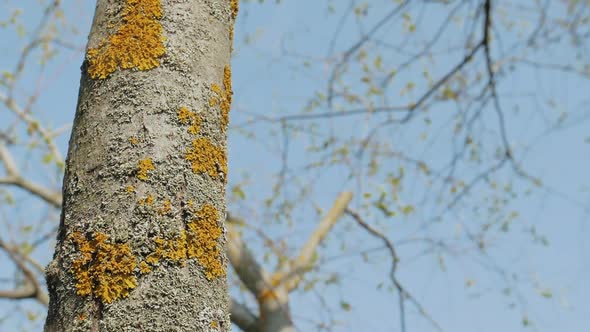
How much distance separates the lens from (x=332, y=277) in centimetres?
504

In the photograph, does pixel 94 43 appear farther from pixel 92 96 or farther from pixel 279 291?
pixel 279 291

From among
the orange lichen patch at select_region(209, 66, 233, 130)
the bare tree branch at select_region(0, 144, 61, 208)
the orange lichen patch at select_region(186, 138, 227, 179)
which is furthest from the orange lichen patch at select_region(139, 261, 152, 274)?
the bare tree branch at select_region(0, 144, 61, 208)

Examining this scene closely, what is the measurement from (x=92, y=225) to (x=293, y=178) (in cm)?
429

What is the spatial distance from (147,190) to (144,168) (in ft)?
0.09

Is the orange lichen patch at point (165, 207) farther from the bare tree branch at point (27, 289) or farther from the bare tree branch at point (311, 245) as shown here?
the bare tree branch at point (27, 289)

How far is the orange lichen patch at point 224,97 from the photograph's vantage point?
3.09 ft

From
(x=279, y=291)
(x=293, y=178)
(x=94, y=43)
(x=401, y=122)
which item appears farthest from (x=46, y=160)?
(x=94, y=43)

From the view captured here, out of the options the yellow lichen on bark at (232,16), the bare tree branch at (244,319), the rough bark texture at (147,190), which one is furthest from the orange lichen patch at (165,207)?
the bare tree branch at (244,319)

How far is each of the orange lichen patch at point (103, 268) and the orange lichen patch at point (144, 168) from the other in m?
0.08

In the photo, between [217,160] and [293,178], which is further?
[293,178]

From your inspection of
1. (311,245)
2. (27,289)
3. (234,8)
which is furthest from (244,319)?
(234,8)

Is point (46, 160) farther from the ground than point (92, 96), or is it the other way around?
point (46, 160)

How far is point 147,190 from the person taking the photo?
0.81 meters

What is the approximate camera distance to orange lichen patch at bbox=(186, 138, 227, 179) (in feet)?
2.82
